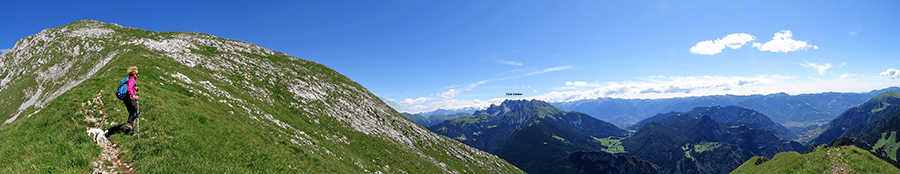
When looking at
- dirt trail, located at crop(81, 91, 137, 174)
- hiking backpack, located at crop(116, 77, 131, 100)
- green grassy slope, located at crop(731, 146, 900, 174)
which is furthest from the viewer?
green grassy slope, located at crop(731, 146, 900, 174)

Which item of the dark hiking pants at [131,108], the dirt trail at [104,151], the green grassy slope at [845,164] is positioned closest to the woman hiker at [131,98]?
the dark hiking pants at [131,108]

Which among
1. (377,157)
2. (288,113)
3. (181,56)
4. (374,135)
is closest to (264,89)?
(288,113)

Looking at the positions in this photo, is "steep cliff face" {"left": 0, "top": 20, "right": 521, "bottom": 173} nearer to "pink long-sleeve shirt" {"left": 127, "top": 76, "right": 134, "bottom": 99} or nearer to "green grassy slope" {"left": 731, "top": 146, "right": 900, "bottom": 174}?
"pink long-sleeve shirt" {"left": 127, "top": 76, "right": 134, "bottom": 99}

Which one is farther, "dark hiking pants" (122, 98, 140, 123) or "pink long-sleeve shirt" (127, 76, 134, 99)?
"dark hiking pants" (122, 98, 140, 123)

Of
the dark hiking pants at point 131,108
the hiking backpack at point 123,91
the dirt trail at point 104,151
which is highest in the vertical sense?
the hiking backpack at point 123,91

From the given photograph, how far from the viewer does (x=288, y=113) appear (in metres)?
52.3

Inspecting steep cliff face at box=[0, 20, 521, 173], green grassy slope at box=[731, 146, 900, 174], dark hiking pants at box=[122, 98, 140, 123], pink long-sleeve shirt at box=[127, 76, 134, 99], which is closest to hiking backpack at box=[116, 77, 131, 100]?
pink long-sleeve shirt at box=[127, 76, 134, 99]

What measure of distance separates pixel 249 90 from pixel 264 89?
5.28m

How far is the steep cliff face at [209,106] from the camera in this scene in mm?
16656

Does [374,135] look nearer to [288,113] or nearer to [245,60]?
[288,113]

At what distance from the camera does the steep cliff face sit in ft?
54.6

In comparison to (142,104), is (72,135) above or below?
below

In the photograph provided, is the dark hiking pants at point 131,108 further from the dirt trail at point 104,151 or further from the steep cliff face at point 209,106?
the dirt trail at point 104,151

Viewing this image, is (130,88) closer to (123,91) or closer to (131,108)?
(123,91)
